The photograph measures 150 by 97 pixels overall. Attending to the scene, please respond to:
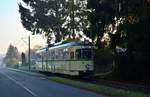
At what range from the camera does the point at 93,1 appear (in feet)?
166

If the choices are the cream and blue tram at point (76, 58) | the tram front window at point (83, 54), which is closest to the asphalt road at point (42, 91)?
the cream and blue tram at point (76, 58)

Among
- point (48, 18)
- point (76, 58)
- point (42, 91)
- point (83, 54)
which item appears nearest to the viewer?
point (42, 91)

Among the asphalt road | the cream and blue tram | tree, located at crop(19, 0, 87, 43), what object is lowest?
the asphalt road

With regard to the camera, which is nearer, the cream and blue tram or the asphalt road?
the asphalt road

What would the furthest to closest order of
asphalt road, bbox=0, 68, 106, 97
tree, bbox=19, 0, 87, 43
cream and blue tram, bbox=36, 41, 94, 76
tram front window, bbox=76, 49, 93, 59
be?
tree, bbox=19, 0, 87, 43
tram front window, bbox=76, 49, 93, 59
cream and blue tram, bbox=36, 41, 94, 76
asphalt road, bbox=0, 68, 106, 97

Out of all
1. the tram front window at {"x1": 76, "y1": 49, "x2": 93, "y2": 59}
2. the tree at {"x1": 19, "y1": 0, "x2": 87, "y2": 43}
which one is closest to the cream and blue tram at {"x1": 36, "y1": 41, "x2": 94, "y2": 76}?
the tram front window at {"x1": 76, "y1": 49, "x2": 93, "y2": 59}

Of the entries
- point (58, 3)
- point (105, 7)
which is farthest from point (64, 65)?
point (58, 3)

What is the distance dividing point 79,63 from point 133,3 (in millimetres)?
7966

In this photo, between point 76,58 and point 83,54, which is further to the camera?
point 83,54

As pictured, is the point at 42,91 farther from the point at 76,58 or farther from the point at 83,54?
the point at 83,54

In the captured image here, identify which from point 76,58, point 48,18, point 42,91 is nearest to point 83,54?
point 76,58

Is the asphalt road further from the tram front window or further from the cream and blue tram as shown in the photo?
the tram front window

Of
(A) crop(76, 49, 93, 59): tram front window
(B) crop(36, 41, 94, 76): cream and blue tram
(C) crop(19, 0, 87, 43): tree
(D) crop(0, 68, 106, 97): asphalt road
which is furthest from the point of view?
(C) crop(19, 0, 87, 43): tree

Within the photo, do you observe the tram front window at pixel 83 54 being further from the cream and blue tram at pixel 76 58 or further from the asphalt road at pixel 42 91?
the asphalt road at pixel 42 91
